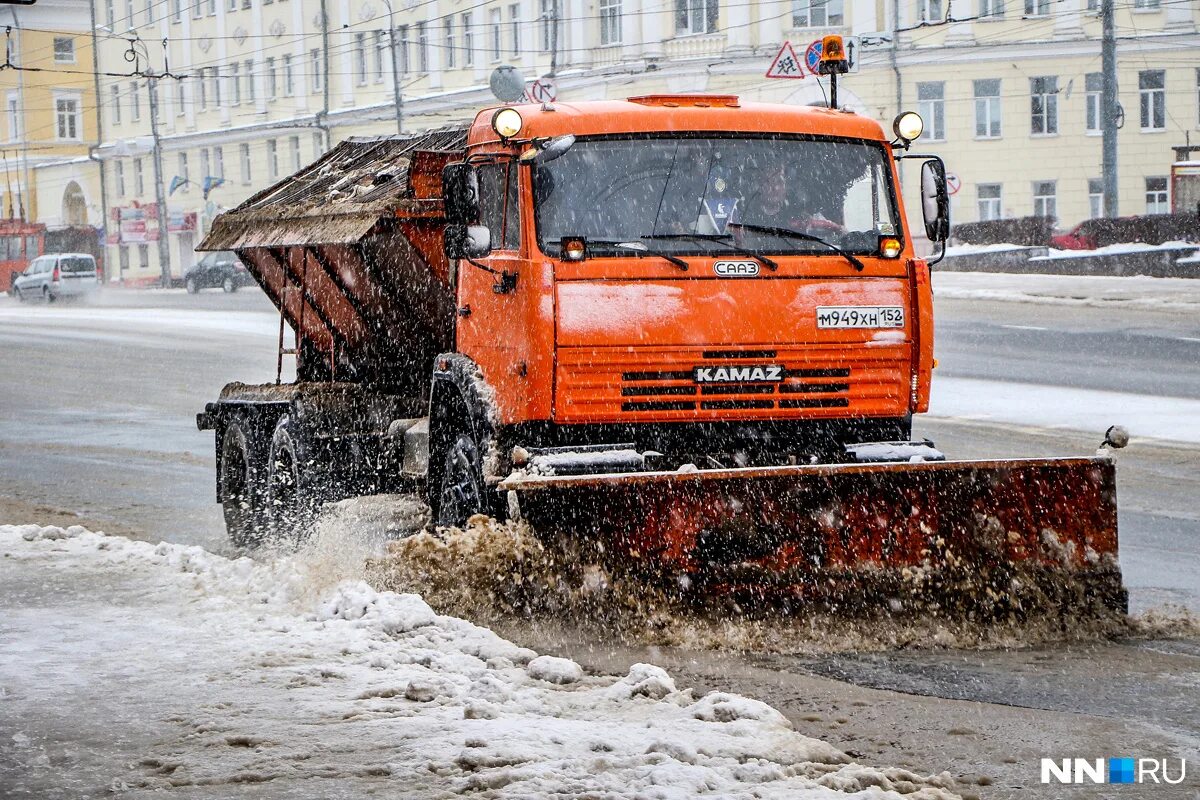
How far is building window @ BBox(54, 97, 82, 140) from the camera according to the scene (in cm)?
8050

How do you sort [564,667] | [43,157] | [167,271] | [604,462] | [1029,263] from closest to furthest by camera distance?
1. [564,667]
2. [604,462]
3. [1029,263]
4. [167,271]
5. [43,157]

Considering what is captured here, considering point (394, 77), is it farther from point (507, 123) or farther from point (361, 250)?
point (507, 123)

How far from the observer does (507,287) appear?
7594 mm

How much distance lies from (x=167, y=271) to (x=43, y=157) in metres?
22.7

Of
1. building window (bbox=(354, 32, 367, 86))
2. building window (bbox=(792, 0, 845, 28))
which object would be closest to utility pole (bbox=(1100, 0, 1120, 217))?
building window (bbox=(792, 0, 845, 28))

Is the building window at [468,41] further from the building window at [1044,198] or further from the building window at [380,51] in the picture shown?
the building window at [1044,198]

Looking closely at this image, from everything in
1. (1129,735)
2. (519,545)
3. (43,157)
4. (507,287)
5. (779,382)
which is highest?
(43,157)

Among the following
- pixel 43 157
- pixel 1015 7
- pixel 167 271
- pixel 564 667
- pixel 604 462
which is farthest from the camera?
pixel 43 157

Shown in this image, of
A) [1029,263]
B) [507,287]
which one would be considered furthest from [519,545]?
[1029,263]

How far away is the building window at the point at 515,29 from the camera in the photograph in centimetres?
5428

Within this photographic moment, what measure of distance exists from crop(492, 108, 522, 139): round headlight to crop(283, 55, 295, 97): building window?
5921 cm

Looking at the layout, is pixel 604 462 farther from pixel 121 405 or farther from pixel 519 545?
pixel 121 405

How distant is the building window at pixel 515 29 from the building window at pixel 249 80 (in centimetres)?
1591

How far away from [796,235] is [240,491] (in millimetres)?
4994
